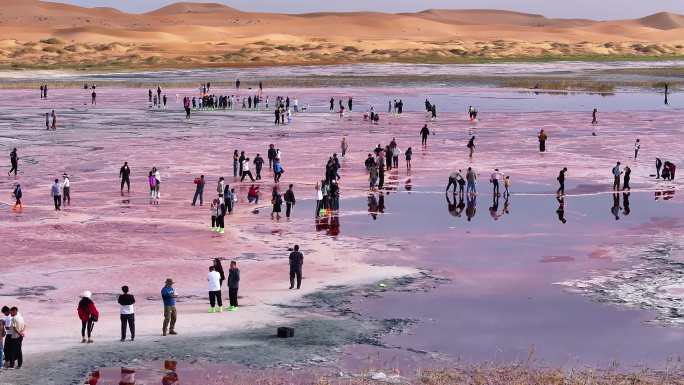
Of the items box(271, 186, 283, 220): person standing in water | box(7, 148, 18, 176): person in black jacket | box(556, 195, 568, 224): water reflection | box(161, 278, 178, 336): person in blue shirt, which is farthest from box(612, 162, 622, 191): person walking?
box(161, 278, 178, 336): person in blue shirt

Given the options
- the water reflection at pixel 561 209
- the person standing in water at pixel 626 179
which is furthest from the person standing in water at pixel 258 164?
the person standing in water at pixel 626 179

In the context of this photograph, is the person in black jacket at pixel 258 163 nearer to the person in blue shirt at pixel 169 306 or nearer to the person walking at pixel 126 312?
the person in blue shirt at pixel 169 306

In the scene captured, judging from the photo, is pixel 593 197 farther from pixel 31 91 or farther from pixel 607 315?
pixel 31 91

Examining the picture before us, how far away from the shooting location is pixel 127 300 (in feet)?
72.4

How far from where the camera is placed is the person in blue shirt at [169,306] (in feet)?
73.3

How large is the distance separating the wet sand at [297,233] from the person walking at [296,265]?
53cm

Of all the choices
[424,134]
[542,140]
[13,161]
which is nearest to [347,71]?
[424,134]

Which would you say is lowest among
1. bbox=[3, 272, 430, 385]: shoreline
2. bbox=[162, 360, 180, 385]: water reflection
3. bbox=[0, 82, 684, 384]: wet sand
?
bbox=[162, 360, 180, 385]: water reflection

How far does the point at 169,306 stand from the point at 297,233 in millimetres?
12710

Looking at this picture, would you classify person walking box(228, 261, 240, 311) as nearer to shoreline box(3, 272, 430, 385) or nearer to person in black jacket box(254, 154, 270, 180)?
shoreline box(3, 272, 430, 385)

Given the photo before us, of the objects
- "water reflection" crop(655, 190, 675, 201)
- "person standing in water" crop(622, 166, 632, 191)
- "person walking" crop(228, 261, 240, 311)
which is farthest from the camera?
"person standing in water" crop(622, 166, 632, 191)

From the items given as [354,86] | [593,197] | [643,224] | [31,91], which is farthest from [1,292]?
[354,86]

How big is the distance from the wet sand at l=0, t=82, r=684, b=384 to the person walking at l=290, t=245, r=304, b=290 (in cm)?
53

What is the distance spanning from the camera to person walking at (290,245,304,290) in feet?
87.2
